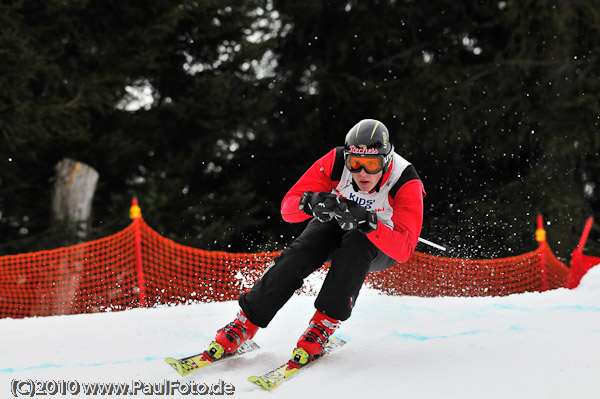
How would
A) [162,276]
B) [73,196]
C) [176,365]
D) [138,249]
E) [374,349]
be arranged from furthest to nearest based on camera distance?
[73,196] < [162,276] < [138,249] < [374,349] < [176,365]

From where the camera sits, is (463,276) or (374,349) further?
(463,276)

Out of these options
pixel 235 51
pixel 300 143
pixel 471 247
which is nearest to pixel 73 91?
pixel 235 51

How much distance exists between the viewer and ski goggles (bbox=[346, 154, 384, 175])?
318cm

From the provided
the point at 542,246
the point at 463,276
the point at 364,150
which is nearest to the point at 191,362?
the point at 364,150

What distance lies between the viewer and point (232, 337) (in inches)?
128

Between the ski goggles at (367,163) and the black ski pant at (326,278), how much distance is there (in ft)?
1.15

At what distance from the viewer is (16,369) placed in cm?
353

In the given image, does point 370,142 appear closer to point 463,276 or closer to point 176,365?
point 176,365

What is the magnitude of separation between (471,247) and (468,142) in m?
2.23

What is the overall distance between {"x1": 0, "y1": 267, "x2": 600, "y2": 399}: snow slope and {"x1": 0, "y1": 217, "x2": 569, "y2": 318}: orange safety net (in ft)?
4.64

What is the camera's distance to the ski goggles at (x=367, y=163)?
10.4 feet

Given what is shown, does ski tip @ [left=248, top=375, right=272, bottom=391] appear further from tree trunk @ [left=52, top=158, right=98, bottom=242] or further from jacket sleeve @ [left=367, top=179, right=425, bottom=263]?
tree trunk @ [left=52, top=158, right=98, bottom=242]

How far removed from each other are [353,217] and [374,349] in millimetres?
1030

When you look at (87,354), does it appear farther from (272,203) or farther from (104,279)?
(272,203)
